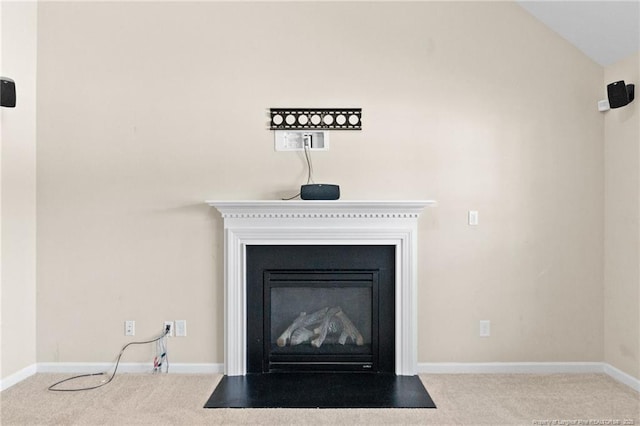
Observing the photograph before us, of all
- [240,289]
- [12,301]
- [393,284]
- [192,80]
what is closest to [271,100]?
[192,80]

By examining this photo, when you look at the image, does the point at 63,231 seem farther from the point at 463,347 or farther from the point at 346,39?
the point at 463,347

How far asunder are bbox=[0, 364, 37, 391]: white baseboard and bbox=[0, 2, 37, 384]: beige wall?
0.08 feet

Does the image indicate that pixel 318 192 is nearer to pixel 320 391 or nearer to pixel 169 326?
pixel 320 391

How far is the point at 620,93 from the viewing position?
9.90ft

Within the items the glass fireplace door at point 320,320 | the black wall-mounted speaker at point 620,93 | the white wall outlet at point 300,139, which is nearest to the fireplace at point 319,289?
the glass fireplace door at point 320,320

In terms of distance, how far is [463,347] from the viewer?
3326 mm

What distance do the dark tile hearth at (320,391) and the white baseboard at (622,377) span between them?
1391 mm

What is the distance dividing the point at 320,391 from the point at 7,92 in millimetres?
2796

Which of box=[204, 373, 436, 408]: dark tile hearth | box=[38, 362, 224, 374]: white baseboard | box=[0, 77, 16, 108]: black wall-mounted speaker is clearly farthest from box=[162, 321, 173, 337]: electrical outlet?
box=[0, 77, 16, 108]: black wall-mounted speaker

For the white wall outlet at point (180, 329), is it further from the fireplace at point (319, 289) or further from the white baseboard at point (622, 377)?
the white baseboard at point (622, 377)

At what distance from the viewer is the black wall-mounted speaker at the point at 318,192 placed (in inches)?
123

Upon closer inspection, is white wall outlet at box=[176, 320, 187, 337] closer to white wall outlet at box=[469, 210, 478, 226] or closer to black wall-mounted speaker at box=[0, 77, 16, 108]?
black wall-mounted speaker at box=[0, 77, 16, 108]

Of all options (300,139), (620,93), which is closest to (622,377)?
(620,93)

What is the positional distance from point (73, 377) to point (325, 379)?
1.80m
